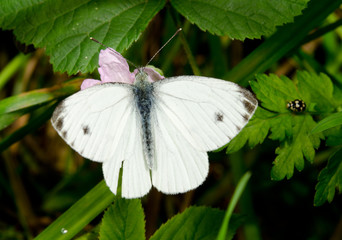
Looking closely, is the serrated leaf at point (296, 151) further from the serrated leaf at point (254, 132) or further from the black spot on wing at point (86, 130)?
the black spot on wing at point (86, 130)

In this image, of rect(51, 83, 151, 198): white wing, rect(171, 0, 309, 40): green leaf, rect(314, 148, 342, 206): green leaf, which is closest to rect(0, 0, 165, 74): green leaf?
rect(171, 0, 309, 40): green leaf

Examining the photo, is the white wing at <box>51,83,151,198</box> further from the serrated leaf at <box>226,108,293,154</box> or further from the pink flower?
the serrated leaf at <box>226,108,293,154</box>

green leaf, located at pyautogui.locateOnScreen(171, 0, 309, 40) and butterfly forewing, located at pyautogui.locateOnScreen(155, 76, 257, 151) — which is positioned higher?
green leaf, located at pyautogui.locateOnScreen(171, 0, 309, 40)

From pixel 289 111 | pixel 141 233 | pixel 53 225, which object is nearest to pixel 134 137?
pixel 141 233

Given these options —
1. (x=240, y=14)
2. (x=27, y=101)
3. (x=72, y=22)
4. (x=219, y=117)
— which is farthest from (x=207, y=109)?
(x=27, y=101)

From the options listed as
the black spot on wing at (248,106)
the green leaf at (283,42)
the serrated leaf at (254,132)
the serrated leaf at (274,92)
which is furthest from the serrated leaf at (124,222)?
the green leaf at (283,42)

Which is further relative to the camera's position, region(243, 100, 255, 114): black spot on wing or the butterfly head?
the butterfly head

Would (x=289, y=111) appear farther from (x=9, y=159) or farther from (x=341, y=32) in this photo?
(x=9, y=159)
